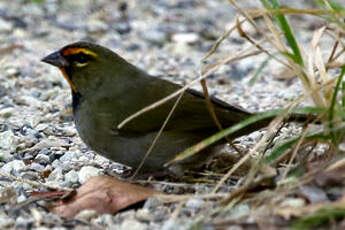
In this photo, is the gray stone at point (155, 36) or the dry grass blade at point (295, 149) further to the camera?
the gray stone at point (155, 36)

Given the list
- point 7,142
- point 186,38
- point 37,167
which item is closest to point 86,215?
point 37,167

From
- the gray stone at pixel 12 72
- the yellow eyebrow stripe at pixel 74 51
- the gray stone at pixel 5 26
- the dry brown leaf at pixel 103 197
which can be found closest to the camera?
the dry brown leaf at pixel 103 197

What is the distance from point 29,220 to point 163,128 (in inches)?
38.1

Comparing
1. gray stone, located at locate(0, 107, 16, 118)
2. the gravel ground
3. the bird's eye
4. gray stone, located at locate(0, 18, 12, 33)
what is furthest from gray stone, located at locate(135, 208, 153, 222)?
gray stone, located at locate(0, 18, 12, 33)

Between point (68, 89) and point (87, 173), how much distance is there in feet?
8.30

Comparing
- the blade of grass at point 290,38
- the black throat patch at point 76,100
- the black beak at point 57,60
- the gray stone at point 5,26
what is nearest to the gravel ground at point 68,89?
the gray stone at point 5,26

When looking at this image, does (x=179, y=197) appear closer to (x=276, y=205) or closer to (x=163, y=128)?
(x=276, y=205)

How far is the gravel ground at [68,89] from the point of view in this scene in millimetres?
3598

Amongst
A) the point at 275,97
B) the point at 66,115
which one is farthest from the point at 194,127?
the point at 275,97

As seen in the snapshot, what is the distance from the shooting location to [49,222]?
137 inches

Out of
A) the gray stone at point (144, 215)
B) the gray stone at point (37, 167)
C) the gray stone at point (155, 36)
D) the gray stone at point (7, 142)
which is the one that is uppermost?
the gray stone at point (155, 36)

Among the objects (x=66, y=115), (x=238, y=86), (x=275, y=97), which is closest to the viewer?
(x=66, y=115)

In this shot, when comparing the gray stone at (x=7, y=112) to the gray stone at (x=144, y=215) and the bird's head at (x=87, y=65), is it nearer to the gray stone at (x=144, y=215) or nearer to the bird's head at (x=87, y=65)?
the bird's head at (x=87, y=65)

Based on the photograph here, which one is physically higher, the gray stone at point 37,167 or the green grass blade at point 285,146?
the green grass blade at point 285,146
